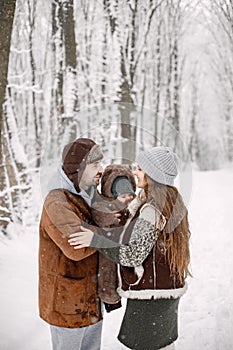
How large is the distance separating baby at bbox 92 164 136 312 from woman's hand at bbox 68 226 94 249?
12cm

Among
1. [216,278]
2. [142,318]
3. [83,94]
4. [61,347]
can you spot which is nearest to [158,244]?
[142,318]

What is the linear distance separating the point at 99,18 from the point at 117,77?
9.99ft

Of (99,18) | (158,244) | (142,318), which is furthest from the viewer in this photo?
(99,18)

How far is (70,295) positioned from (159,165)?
2.71 ft

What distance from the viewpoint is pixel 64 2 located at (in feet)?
22.5

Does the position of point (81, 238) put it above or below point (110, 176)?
below

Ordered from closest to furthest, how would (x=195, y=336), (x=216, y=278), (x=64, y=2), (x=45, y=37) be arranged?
(x=195, y=336) < (x=216, y=278) < (x=64, y=2) < (x=45, y=37)

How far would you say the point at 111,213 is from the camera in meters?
2.19

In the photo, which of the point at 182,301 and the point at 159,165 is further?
the point at 182,301

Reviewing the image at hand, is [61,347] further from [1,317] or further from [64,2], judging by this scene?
[64,2]

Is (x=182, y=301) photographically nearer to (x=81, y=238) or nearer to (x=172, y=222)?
(x=172, y=222)

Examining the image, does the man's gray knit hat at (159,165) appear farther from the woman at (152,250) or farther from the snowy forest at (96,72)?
the snowy forest at (96,72)

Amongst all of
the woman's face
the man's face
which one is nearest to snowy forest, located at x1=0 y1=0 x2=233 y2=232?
the man's face

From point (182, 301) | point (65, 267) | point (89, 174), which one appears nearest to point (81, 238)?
point (65, 267)
